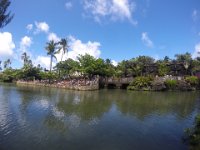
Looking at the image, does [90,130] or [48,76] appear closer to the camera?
[90,130]

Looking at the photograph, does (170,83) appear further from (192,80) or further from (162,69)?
(162,69)

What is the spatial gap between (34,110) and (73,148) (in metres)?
12.4

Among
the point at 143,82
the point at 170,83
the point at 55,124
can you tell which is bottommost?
the point at 55,124

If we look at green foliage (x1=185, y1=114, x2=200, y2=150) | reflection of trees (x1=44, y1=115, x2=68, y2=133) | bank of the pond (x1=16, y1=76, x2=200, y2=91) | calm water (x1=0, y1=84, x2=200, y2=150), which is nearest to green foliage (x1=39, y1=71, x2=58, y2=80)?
bank of the pond (x1=16, y1=76, x2=200, y2=91)

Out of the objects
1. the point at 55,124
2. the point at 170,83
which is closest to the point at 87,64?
the point at 170,83

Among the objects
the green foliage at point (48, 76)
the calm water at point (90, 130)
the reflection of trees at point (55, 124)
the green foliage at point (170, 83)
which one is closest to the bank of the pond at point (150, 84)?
the green foliage at point (170, 83)

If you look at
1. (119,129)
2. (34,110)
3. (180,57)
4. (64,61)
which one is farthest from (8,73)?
(119,129)

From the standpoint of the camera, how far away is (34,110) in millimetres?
24016

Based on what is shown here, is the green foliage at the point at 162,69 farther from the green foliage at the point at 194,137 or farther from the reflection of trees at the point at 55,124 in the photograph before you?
the green foliage at the point at 194,137

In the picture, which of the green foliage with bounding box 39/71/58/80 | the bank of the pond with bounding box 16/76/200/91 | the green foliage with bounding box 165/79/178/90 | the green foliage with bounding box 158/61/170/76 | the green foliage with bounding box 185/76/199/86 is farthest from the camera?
the green foliage with bounding box 39/71/58/80

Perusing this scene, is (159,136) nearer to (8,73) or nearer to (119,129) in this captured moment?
(119,129)

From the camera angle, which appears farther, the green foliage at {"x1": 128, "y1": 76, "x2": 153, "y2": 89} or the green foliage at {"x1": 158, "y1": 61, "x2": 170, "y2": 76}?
the green foliage at {"x1": 158, "y1": 61, "x2": 170, "y2": 76}

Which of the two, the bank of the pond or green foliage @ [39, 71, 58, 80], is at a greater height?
green foliage @ [39, 71, 58, 80]

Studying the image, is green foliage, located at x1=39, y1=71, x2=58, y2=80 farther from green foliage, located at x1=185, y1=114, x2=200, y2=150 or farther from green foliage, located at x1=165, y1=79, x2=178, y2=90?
green foliage, located at x1=185, y1=114, x2=200, y2=150
